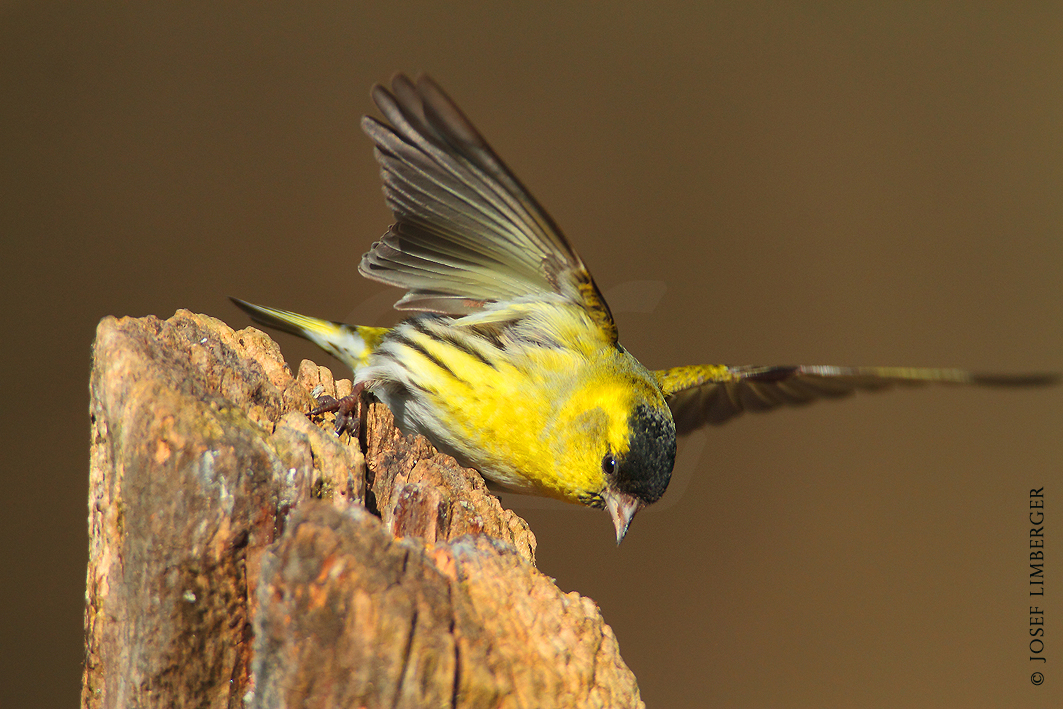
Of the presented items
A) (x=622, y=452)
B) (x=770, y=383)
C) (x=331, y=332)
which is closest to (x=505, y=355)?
(x=622, y=452)

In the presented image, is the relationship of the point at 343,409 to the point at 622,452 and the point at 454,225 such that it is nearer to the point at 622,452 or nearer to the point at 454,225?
the point at 454,225

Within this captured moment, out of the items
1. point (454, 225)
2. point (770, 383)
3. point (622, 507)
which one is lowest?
point (622, 507)

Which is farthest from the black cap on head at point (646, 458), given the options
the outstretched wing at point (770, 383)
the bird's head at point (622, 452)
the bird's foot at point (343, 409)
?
the bird's foot at point (343, 409)

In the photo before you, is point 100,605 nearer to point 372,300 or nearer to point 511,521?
point 511,521

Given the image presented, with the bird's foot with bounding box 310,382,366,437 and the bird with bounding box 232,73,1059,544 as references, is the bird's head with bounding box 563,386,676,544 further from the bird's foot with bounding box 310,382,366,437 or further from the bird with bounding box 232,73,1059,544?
the bird's foot with bounding box 310,382,366,437

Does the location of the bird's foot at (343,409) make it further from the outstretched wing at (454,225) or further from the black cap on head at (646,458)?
the black cap on head at (646,458)

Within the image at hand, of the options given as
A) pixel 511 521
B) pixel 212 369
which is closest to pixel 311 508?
pixel 212 369

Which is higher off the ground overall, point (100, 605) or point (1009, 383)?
point (1009, 383)

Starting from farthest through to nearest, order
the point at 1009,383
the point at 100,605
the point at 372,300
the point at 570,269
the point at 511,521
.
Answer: the point at 372,300 < the point at 1009,383 < the point at 570,269 < the point at 511,521 < the point at 100,605
